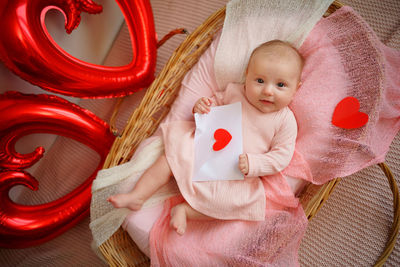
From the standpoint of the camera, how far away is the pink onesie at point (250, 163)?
2.95 ft

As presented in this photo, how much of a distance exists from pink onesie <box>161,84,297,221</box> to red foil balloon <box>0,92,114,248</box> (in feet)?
1.11

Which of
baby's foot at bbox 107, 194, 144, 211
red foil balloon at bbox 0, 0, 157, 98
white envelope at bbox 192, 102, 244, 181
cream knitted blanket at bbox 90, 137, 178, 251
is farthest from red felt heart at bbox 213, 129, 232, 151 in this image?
red foil balloon at bbox 0, 0, 157, 98

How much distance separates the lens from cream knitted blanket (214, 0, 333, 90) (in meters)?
1.08

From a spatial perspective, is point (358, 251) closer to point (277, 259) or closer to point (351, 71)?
point (277, 259)

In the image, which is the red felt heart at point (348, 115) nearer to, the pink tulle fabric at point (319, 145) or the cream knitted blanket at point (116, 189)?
the pink tulle fabric at point (319, 145)

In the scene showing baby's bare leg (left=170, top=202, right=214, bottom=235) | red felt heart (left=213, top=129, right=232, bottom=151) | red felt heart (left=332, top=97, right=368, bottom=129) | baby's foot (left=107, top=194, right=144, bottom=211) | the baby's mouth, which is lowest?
baby's bare leg (left=170, top=202, right=214, bottom=235)

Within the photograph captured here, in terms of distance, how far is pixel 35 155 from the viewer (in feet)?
3.28

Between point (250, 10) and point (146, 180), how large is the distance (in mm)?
851

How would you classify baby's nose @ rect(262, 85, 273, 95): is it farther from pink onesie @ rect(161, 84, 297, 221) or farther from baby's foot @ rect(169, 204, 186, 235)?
baby's foot @ rect(169, 204, 186, 235)

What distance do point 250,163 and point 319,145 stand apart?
267mm

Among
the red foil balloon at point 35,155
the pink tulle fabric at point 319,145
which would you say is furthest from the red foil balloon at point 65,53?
the pink tulle fabric at point 319,145

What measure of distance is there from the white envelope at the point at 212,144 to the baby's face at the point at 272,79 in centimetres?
10

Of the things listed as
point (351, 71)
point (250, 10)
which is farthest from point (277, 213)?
point (250, 10)

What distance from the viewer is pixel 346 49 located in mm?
1009
